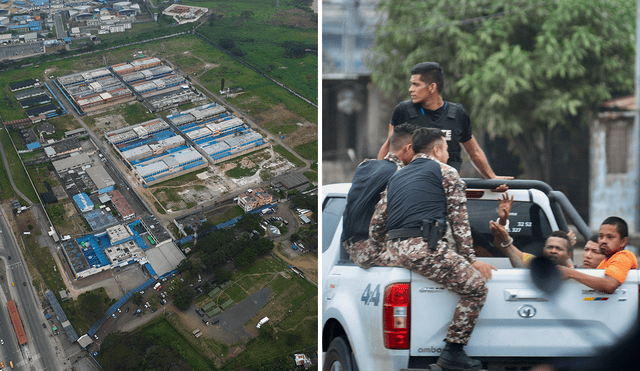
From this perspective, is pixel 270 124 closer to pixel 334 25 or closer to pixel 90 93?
pixel 90 93

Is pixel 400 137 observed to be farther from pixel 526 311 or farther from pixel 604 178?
pixel 604 178

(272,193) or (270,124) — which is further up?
(270,124)

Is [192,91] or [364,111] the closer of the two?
[364,111]

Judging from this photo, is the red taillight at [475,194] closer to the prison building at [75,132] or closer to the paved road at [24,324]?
the paved road at [24,324]

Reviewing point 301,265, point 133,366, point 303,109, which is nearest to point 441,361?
point 133,366

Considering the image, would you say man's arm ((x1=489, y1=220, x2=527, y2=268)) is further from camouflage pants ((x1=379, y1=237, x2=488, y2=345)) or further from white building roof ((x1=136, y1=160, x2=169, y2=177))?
white building roof ((x1=136, y1=160, x2=169, y2=177))

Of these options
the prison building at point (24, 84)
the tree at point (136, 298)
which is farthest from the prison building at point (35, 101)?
the tree at point (136, 298)

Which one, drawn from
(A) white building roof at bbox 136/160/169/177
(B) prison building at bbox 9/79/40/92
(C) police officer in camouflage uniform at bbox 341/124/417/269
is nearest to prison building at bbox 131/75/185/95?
(B) prison building at bbox 9/79/40/92
